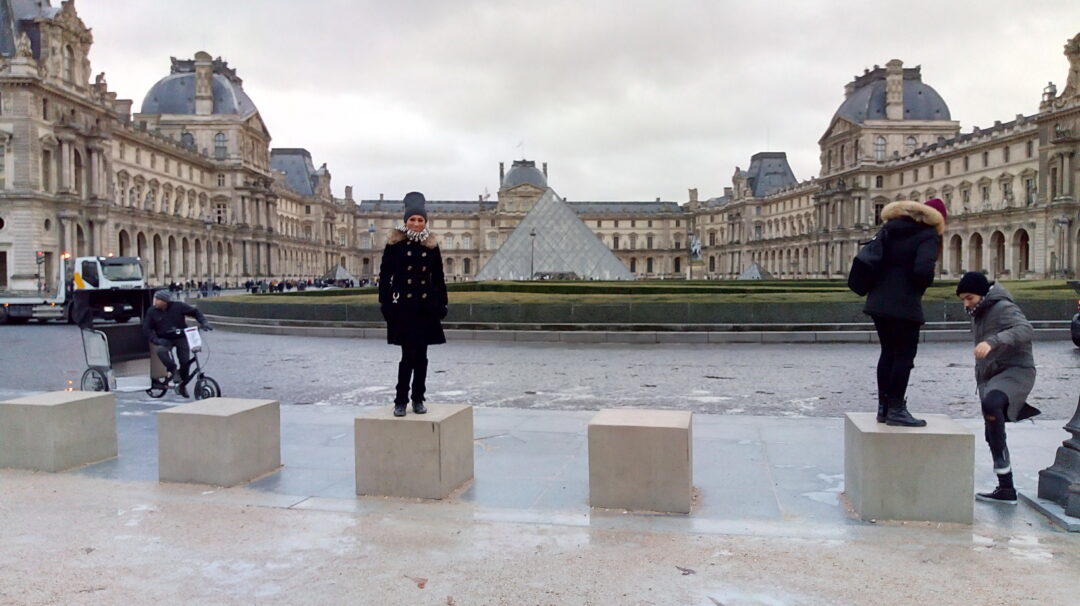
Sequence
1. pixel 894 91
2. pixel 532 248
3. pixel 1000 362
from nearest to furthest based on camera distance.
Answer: pixel 1000 362, pixel 532 248, pixel 894 91

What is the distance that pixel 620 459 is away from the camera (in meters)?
4.87

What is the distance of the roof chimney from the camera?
228ft

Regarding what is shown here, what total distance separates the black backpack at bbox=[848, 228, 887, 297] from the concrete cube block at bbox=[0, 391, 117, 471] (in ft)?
18.5


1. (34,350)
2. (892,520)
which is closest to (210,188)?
(34,350)

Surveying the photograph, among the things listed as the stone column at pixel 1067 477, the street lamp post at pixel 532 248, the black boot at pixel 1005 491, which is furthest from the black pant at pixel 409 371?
the street lamp post at pixel 532 248

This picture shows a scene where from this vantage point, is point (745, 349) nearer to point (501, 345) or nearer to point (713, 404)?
point (501, 345)

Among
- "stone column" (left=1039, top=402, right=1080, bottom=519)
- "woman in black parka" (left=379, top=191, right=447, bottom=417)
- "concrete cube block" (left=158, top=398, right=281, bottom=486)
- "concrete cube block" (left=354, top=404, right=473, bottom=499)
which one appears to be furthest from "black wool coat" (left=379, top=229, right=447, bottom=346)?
"stone column" (left=1039, top=402, right=1080, bottom=519)

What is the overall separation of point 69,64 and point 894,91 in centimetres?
6300

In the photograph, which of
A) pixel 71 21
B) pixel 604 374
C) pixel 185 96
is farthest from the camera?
pixel 185 96

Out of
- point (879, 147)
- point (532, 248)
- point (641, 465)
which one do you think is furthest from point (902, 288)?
point (879, 147)

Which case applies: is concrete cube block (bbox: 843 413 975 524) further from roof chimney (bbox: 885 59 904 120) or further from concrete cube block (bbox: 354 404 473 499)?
roof chimney (bbox: 885 59 904 120)

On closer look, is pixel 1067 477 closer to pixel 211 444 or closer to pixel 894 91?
pixel 211 444

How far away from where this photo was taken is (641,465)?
4844 mm

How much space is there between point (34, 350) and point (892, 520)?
16.7 meters
